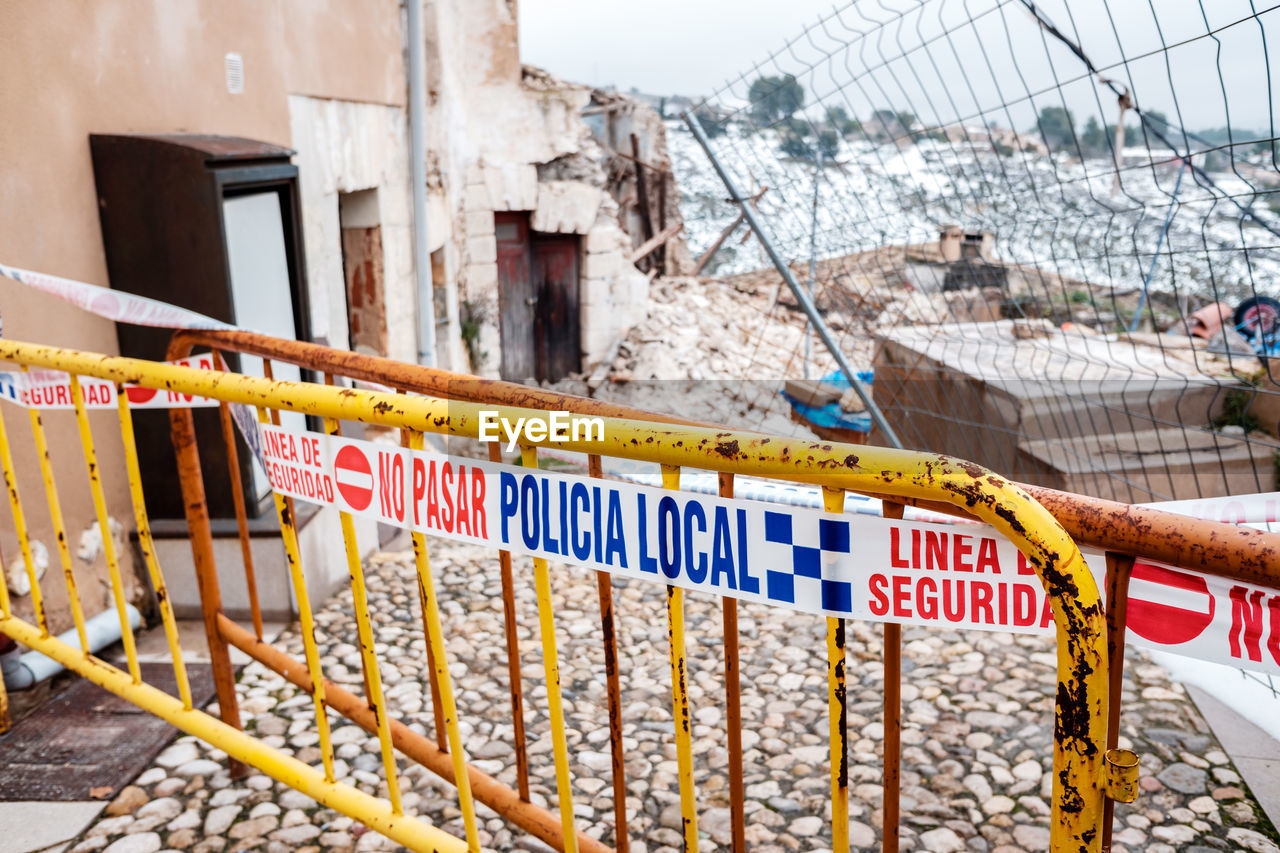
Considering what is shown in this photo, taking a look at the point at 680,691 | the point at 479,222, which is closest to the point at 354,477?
the point at 680,691

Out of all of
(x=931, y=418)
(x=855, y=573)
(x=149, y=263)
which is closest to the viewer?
(x=855, y=573)

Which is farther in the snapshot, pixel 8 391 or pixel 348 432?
pixel 348 432

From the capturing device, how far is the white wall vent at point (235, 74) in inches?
179

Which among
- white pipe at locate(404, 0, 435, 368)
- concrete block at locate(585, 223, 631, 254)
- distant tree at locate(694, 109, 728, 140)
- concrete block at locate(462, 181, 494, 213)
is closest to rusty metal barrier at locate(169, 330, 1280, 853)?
distant tree at locate(694, 109, 728, 140)

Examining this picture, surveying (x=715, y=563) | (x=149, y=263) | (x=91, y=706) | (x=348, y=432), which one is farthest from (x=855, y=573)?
(x=348, y=432)

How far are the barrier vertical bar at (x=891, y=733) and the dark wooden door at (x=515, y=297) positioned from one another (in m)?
12.1

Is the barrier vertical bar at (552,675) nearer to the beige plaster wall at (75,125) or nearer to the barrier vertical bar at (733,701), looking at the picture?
the barrier vertical bar at (733,701)

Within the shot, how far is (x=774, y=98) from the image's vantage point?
4836mm

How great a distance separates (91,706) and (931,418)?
13.3 feet

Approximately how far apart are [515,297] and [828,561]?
1290 centimetres

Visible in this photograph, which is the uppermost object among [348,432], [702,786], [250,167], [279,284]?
[250,167]

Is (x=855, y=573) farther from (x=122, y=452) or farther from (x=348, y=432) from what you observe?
(x=348, y=432)

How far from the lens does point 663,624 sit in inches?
157

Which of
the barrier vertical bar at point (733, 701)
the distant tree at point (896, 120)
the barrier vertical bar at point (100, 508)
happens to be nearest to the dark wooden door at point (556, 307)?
the distant tree at point (896, 120)
